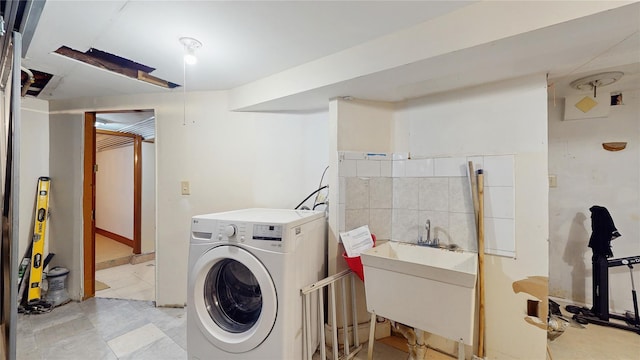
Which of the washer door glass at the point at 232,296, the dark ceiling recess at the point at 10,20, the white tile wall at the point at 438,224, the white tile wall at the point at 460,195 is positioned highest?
the dark ceiling recess at the point at 10,20

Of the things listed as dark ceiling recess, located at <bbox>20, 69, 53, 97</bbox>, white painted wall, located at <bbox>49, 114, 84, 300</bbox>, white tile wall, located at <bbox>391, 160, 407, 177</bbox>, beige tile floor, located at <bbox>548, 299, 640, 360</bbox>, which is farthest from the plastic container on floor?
beige tile floor, located at <bbox>548, 299, 640, 360</bbox>

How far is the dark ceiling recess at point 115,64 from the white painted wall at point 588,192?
3.61 m

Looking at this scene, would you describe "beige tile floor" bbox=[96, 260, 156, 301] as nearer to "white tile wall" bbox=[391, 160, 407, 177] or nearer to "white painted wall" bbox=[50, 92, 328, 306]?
"white painted wall" bbox=[50, 92, 328, 306]

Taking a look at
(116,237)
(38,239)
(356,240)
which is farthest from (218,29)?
(116,237)

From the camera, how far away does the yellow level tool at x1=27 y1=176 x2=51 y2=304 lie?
243cm

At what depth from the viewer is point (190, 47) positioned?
162cm

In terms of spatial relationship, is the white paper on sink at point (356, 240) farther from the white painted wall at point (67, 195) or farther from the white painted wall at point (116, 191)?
the white painted wall at point (116, 191)

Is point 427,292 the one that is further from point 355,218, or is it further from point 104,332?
point 104,332

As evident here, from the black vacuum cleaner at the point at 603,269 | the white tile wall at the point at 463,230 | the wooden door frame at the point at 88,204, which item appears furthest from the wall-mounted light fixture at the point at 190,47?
the black vacuum cleaner at the point at 603,269

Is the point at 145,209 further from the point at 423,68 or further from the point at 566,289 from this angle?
the point at 566,289

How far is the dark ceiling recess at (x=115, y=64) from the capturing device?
1.80 meters

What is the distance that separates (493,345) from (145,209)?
4.45 m

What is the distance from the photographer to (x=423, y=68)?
1.52 m

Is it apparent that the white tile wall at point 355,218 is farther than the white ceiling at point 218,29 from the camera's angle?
Yes
